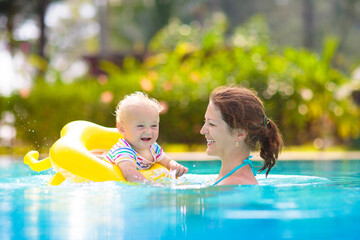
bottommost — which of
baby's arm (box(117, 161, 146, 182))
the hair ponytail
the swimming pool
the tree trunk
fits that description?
the swimming pool

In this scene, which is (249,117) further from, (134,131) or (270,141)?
(134,131)

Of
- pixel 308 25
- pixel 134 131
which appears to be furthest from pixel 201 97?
pixel 308 25

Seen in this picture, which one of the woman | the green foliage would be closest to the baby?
the woman

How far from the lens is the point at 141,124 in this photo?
471 centimetres

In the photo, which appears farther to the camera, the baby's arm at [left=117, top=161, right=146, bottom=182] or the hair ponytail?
the baby's arm at [left=117, top=161, right=146, bottom=182]

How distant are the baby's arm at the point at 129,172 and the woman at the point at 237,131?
2.35 feet

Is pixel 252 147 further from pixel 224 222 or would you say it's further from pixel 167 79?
pixel 167 79

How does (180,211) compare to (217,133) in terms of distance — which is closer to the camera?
(180,211)

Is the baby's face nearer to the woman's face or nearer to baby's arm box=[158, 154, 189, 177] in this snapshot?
baby's arm box=[158, 154, 189, 177]

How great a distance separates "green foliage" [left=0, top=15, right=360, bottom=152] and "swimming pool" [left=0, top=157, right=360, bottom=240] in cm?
656

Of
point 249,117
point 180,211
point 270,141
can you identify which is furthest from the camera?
point 270,141

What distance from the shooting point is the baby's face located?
15.4 feet

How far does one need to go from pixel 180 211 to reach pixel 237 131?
836 millimetres

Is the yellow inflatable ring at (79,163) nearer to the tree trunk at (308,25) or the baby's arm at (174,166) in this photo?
the baby's arm at (174,166)
